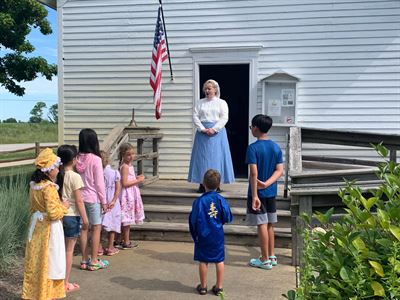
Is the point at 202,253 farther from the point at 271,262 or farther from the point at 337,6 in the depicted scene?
the point at 337,6

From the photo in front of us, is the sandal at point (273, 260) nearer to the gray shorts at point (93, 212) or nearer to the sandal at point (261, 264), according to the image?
the sandal at point (261, 264)

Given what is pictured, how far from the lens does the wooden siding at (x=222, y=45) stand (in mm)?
7477

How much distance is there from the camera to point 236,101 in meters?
10.5

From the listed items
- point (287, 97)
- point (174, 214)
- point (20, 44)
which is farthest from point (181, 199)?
point (20, 44)

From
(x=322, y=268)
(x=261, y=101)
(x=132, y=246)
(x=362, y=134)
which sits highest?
(x=261, y=101)

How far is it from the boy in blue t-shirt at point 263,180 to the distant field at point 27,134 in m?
28.3

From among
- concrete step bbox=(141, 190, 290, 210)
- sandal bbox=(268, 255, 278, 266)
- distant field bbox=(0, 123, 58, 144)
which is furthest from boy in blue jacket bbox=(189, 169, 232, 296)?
distant field bbox=(0, 123, 58, 144)

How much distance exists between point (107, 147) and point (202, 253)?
2.87 meters

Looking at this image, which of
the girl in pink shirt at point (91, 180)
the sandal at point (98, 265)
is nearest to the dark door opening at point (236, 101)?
the sandal at point (98, 265)

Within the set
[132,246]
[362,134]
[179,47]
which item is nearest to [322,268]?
[132,246]

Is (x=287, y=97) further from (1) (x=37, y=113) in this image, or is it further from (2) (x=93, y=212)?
(1) (x=37, y=113)

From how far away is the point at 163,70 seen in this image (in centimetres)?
826

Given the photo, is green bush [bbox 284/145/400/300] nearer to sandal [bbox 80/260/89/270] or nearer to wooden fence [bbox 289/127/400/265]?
wooden fence [bbox 289/127/400/265]

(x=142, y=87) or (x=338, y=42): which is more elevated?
(x=338, y=42)
